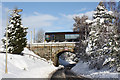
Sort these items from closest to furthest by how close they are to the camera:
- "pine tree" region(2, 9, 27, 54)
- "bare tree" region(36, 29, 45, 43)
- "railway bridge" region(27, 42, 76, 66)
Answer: "pine tree" region(2, 9, 27, 54)
"railway bridge" region(27, 42, 76, 66)
"bare tree" region(36, 29, 45, 43)

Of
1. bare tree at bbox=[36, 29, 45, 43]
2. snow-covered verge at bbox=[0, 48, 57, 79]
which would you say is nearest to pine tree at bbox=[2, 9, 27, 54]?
snow-covered verge at bbox=[0, 48, 57, 79]

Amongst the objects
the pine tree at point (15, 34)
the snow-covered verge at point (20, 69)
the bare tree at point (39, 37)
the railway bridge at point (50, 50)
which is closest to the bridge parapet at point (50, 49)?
the railway bridge at point (50, 50)

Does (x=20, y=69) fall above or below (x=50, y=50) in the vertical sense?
below

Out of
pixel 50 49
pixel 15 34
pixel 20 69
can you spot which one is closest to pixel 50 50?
pixel 50 49

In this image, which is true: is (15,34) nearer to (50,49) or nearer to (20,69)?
(20,69)

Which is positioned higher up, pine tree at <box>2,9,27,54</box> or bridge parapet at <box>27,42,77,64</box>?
pine tree at <box>2,9,27,54</box>

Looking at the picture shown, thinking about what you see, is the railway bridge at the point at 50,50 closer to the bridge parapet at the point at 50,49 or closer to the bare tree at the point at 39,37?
the bridge parapet at the point at 50,49

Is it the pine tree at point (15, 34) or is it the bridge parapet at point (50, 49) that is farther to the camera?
the bridge parapet at point (50, 49)

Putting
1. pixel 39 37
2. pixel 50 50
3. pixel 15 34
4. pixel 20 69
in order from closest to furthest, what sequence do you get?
pixel 20 69 → pixel 15 34 → pixel 50 50 → pixel 39 37

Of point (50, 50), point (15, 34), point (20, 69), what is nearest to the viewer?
point (20, 69)

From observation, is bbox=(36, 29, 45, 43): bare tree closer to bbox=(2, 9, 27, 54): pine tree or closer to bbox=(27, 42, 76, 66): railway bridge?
bbox=(27, 42, 76, 66): railway bridge

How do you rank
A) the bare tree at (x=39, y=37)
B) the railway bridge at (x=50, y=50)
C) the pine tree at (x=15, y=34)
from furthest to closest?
1. the bare tree at (x=39, y=37)
2. the railway bridge at (x=50, y=50)
3. the pine tree at (x=15, y=34)

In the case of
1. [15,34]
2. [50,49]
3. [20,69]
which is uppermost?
[15,34]

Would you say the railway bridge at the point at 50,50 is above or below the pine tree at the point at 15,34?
below
